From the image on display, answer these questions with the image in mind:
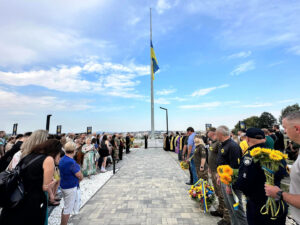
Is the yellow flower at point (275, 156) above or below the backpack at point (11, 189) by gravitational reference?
above

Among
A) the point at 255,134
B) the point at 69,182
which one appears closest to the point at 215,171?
the point at 255,134

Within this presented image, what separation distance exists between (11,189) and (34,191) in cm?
29

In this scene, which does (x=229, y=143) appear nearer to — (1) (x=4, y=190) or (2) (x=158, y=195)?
(2) (x=158, y=195)

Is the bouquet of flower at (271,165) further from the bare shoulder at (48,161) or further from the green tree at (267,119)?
the green tree at (267,119)

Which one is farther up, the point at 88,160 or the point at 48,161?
the point at 48,161

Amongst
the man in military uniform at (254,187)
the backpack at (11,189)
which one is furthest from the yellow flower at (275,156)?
the backpack at (11,189)

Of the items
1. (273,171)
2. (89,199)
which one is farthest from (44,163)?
(89,199)

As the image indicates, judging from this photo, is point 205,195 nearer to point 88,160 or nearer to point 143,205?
point 143,205

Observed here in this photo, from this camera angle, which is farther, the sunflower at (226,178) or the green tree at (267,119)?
the green tree at (267,119)

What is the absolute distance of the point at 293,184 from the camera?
5.55ft

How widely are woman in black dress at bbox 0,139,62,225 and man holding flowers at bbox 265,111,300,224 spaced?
2731 mm

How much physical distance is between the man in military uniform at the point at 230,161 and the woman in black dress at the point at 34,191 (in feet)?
10.2

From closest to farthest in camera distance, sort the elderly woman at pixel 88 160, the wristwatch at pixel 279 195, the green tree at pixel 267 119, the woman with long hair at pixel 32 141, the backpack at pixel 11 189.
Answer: the wristwatch at pixel 279 195, the backpack at pixel 11 189, the woman with long hair at pixel 32 141, the elderly woman at pixel 88 160, the green tree at pixel 267 119

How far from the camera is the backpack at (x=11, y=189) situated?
6.37 feet
